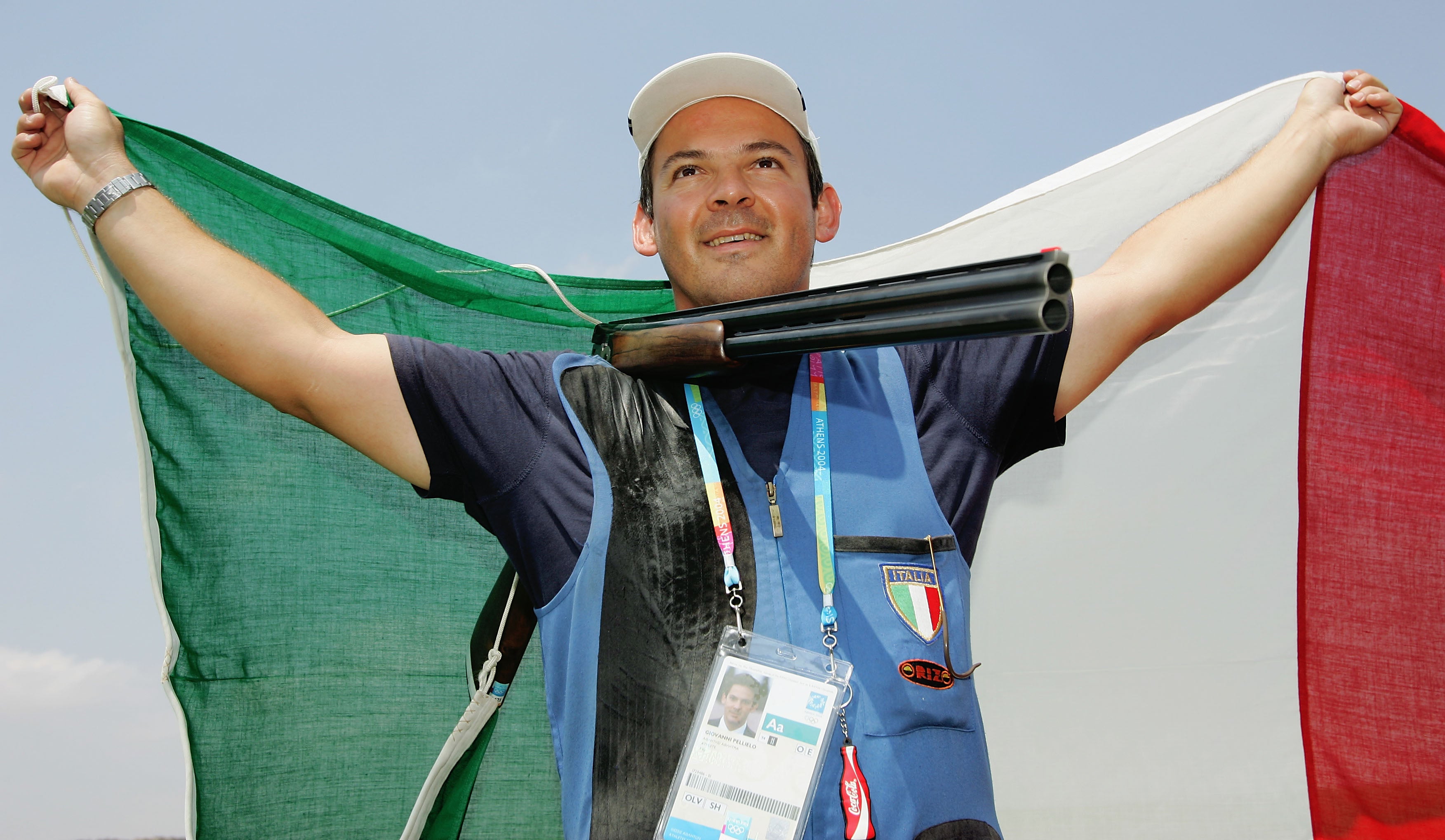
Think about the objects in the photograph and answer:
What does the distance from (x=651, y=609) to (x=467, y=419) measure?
42cm

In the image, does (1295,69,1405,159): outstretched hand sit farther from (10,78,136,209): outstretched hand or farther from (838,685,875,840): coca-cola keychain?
(10,78,136,209): outstretched hand

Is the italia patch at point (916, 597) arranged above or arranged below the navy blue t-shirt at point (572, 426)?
below

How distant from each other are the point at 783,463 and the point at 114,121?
1266 mm

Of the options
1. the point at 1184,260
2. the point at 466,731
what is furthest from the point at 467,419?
the point at 1184,260

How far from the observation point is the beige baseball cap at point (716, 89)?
189cm

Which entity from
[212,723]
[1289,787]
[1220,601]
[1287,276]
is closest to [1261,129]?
[1287,276]

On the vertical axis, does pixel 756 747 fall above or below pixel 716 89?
below

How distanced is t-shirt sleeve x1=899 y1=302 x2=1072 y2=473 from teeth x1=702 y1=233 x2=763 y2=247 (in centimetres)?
36

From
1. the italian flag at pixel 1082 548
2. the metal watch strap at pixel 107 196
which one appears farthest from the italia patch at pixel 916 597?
the metal watch strap at pixel 107 196

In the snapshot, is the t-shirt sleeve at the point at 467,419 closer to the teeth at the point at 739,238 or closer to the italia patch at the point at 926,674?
the teeth at the point at 739,238

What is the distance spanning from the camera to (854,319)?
144 cm

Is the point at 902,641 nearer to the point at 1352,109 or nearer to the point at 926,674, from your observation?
the point at 926,674

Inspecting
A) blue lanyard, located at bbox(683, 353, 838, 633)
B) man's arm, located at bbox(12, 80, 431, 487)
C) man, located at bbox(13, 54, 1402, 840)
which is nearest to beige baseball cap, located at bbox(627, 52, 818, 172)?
man, located at bbox(13, 54, 1402, 840)

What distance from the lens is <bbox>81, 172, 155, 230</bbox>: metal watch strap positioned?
1.48 metres
